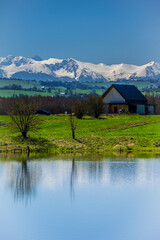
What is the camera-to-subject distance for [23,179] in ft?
114

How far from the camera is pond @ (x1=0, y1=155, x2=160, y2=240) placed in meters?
21.2

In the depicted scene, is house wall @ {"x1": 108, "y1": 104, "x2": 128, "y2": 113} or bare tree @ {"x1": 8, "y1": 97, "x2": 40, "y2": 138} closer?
bare tree @ {"x1": 8, "y1": 97, "x2": 40, "y2": 138}

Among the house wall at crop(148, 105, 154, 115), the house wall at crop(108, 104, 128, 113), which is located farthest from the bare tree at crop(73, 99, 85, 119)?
the house wall at crop(148, 105, 154, 115)

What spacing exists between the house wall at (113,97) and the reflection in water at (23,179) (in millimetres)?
53616

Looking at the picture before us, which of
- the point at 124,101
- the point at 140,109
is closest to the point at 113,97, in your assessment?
the point at 124,101

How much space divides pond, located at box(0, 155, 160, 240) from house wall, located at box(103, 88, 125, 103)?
5114 cm

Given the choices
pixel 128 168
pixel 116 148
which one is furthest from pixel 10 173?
pixel 116 148

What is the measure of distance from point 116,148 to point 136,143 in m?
2.78

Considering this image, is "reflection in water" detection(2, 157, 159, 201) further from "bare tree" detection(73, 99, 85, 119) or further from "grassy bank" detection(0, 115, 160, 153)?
"bare tree" detection(73, 99, 85, 119)

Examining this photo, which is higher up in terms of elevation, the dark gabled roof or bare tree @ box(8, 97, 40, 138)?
the dark gabled roof

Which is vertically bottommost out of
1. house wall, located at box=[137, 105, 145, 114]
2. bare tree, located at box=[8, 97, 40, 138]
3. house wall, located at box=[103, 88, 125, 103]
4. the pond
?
the pond

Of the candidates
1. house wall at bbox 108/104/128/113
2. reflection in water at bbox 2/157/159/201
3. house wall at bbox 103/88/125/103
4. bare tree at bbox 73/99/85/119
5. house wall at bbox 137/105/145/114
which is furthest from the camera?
house wall at bbox 103/88/125/103

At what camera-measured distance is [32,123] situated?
56906 mm

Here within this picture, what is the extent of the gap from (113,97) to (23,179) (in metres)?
62.6
